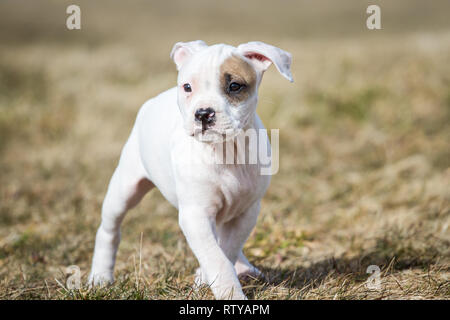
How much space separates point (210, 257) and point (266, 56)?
47.9 inches

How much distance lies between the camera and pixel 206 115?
295 centimetres

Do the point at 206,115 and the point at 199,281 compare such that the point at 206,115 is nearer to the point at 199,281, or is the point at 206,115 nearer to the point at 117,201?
the point at 199,281

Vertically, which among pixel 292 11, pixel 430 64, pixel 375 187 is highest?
pixel 292 11

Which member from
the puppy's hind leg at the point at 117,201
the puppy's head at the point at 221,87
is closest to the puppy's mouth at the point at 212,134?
the puppy's head at the point at 221,87

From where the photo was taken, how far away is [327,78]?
1036 cm

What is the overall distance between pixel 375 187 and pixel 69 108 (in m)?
6.31

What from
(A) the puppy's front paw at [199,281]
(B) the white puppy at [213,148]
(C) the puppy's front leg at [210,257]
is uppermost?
(B) the white puppy at [213,148]

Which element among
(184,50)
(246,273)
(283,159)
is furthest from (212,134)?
(283,159)

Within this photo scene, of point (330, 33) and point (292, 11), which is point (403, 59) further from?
point (292, 11)

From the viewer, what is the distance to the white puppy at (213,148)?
3039mm

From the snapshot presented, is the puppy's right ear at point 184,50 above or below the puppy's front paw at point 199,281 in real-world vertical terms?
above

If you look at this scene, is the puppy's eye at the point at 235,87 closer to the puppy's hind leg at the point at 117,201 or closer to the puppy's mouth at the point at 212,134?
the puppy's mouth at the point at 212,134

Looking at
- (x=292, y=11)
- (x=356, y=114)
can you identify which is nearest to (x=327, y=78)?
(x=356, y=114)

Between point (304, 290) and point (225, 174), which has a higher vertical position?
point (225, 174)
